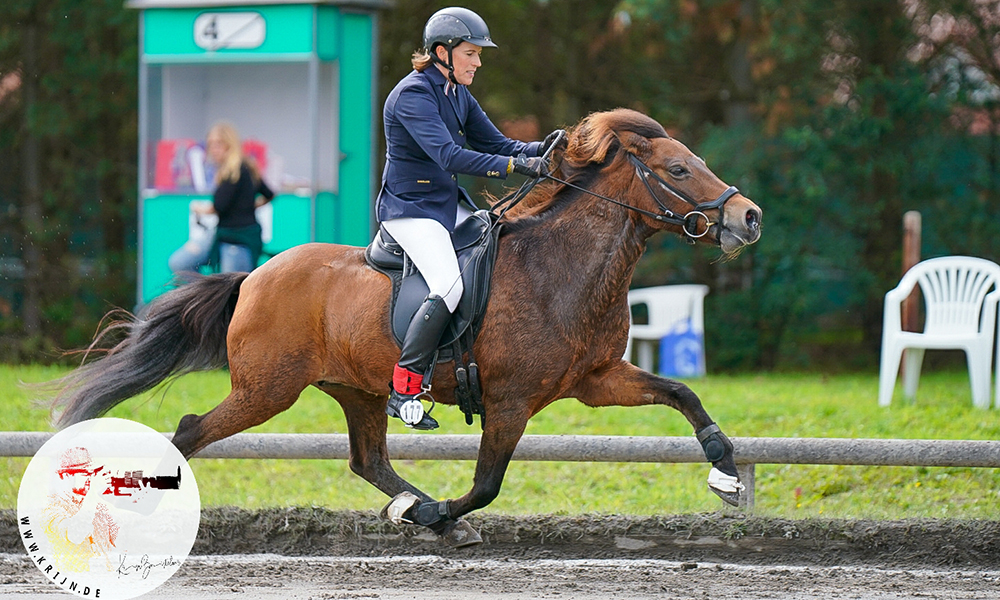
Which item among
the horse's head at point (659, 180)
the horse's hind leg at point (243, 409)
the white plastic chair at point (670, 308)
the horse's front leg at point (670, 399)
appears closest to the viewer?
the horse's head at point (659, 180)

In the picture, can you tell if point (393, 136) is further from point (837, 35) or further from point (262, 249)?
point (837, 35)

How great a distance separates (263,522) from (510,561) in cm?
135

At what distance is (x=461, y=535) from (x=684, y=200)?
1758 mm

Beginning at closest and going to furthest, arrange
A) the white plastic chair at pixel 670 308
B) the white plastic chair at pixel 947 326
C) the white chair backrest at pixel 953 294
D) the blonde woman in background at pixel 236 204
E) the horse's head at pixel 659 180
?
the horse's head at pixel 659 180 < the white plastic chair at pixel 947 326 < the white chair backrest at pixel 953 294 < the blonde woman in background at pixel 236 204 < the white plastic chair at pixel 670 308

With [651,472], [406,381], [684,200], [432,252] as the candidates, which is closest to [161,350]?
[406,381]

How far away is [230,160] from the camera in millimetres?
10188

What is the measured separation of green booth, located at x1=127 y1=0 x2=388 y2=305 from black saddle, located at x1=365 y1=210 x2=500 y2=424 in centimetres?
595

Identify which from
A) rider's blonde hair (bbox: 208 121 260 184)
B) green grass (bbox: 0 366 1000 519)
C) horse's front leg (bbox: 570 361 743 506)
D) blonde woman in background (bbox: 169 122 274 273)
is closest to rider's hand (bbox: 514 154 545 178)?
horse's front leg (bbox: 570 361 743 506)

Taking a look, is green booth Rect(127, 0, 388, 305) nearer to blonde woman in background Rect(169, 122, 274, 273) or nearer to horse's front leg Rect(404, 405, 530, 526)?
blonde woman in background Rect(169, 122, 274, 273)

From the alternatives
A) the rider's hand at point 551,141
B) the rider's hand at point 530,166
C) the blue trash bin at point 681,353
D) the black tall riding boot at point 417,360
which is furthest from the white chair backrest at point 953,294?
the black tall riding boot at point 417,360

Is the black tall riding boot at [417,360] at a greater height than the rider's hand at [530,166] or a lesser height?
lesser

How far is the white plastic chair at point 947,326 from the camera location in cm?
839

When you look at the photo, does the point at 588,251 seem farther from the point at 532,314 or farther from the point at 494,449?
the point at 494,449

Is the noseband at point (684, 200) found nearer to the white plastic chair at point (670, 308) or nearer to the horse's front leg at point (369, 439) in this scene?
the horse's front leg at point (369, 439)
